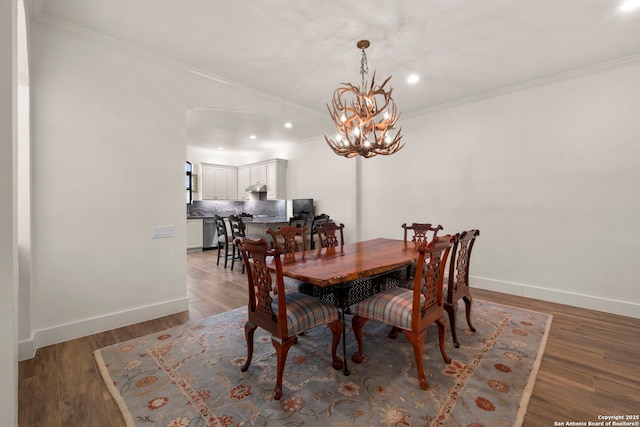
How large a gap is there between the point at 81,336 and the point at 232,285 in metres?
1.93

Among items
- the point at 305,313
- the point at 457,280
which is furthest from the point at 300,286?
the point at 457,280

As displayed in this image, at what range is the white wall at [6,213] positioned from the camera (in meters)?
0.95

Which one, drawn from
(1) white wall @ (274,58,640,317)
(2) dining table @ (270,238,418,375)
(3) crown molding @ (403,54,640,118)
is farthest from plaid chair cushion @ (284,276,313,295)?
(3) crown molding @ (403,54,640,118)

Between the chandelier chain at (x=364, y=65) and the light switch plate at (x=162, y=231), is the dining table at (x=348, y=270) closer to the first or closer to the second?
the light switch plate at (x=162, y=231)

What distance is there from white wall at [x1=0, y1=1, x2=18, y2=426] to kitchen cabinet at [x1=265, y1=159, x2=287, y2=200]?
613 cm

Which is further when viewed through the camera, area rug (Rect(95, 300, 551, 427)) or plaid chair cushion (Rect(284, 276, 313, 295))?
plaid chair cushion (Rect(284, 276, 313, 295))

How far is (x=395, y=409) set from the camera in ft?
5.68

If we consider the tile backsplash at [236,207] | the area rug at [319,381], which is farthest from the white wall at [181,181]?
the tile backsplash at [236,207]

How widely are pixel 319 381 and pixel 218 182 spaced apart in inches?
284

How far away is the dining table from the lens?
1.96 metres

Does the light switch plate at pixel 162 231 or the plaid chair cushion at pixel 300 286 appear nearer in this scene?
the plaid chair cushion at pixel 300 286

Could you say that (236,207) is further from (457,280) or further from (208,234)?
(457,280)

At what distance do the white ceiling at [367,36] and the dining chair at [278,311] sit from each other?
2.01 m

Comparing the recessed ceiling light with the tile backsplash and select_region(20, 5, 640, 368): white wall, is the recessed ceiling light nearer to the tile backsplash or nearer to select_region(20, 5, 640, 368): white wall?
select_region(20, 5, 640, 368): white wall
